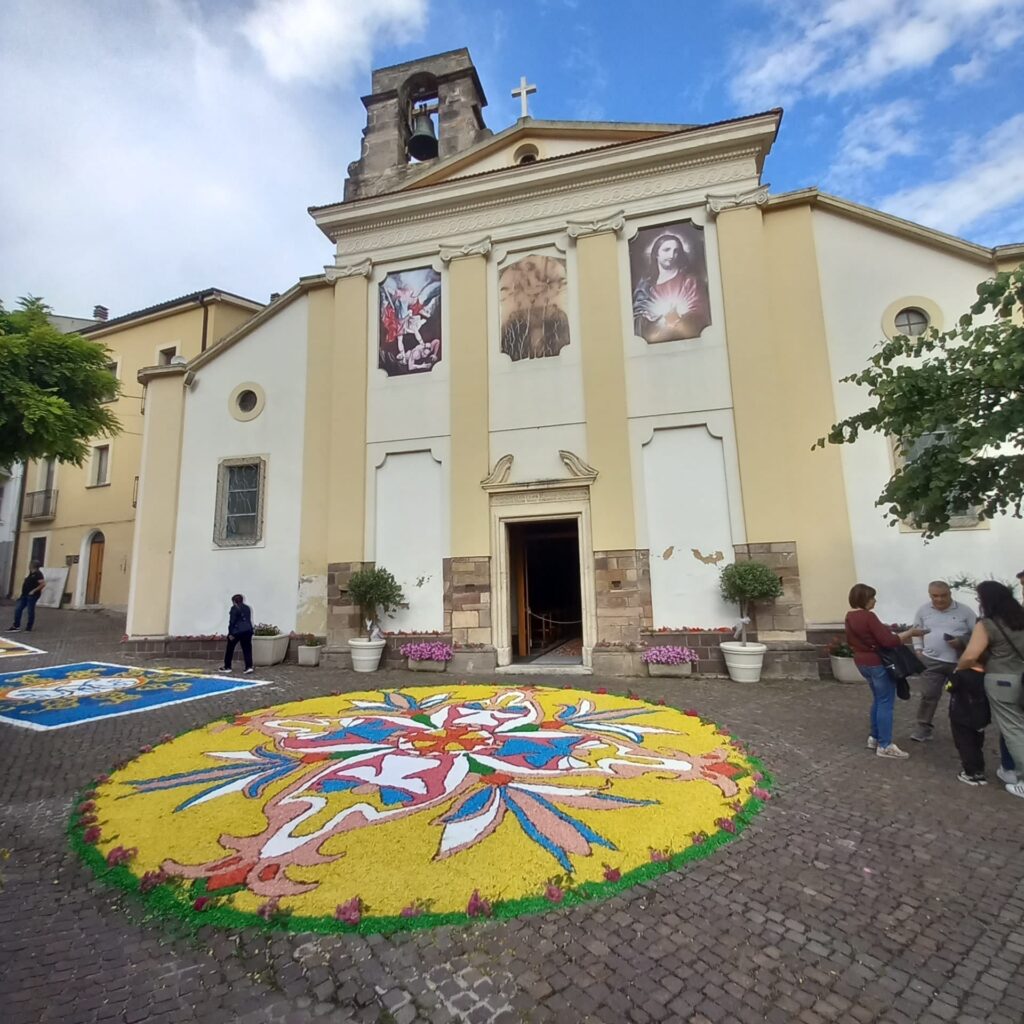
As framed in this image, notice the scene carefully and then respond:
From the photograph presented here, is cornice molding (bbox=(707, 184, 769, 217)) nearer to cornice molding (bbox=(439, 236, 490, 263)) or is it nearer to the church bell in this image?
cornice molding (bbox=(439, 236, 490, 263))

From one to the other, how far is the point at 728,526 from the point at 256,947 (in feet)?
30.8

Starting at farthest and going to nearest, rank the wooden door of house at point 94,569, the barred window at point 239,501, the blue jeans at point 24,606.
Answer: the wooden door of house at point 94,569 → the blue jeans at point 24,606 → the barred window at point 239,501

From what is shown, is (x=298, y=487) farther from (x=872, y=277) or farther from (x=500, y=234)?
(x=872, y=277)

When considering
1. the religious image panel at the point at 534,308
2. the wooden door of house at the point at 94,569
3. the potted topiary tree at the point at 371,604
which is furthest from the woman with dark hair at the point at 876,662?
the wooden door of house at the point at 94,569

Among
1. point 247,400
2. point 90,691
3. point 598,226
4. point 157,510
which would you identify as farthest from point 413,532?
point 598,226

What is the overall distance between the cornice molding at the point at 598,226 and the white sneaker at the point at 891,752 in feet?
33.4

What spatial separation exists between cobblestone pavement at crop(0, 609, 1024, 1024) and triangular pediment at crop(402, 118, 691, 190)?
12.9 m

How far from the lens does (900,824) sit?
12.7 feet

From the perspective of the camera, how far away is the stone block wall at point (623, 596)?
10.4 meters

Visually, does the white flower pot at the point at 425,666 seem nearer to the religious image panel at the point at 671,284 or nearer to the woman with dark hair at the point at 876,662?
the woman with dark hair at the point at 876,662

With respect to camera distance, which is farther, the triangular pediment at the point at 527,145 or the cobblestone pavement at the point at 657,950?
the triangular pediment at the point at 527,145

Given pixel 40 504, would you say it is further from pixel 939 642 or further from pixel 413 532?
pixel 939 642

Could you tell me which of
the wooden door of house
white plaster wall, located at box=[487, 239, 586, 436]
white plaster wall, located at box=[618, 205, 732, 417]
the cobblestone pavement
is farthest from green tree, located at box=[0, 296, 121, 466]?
the wooden door of house

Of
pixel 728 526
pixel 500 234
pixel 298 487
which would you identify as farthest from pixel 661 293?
pixel 298 487
